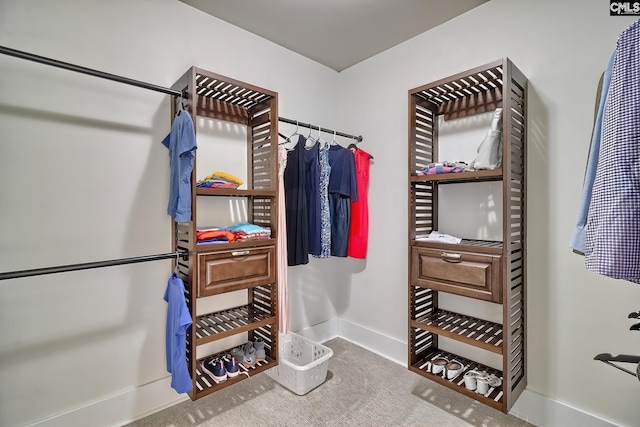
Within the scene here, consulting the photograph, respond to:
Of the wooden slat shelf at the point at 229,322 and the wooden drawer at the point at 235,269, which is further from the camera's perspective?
the wooden slat shelf at the point at 229,322

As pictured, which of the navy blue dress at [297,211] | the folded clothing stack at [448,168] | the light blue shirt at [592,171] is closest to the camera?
the light blue shirt at [592,171]

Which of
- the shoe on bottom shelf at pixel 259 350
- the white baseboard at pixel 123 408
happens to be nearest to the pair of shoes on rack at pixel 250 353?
the shoe on bottom shelf at pixel 259 350

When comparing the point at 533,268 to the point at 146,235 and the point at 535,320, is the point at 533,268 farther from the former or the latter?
the point at 146,235

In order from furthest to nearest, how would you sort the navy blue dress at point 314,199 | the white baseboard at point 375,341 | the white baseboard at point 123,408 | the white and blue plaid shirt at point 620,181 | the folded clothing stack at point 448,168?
1. the white baseboard at point 375,341
2. the navy blue dress at point 314,199
3. the folded clothing stack at point 448,168
4. the white baseboard at point 123,408
5. the white and blue plaid shirt at point 620,181

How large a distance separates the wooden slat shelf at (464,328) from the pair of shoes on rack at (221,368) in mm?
1191

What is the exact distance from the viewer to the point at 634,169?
76cm

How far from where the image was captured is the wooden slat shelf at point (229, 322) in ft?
6.01

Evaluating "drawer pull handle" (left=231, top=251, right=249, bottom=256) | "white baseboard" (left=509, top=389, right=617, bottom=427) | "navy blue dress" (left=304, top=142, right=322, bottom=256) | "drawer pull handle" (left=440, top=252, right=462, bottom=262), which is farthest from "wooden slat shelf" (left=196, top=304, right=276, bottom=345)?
"white baseboard" (left=509, top=389, right=617, bottom=427)

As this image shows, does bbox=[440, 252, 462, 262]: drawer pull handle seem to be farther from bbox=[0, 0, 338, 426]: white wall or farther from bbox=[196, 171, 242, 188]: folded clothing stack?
bbox=[0, 0, 338, 426]: white wall

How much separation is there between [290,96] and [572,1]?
1.95m

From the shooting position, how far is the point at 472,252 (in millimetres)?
1772

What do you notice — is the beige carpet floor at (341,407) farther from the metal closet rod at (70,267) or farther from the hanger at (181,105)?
the hanger at (181,105)

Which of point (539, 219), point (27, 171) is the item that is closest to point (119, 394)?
point (27, 171)

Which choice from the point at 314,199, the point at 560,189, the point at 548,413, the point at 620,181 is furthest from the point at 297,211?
the point at 548,413
